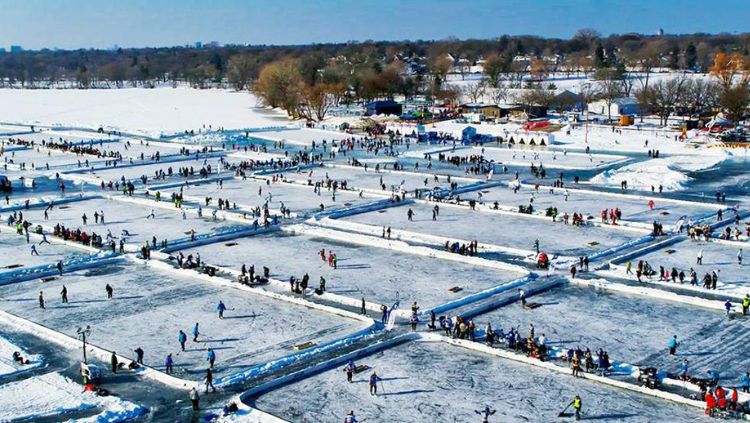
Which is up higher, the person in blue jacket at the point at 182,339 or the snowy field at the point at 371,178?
the snowy field at the point at 371,178

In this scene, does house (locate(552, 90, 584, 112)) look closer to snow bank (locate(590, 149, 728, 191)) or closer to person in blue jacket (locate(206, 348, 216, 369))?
snow bank (locate(590, 149, 728, 191))

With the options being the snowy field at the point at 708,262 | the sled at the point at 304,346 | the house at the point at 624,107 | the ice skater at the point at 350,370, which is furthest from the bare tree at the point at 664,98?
the ice skater at the point at 350,370

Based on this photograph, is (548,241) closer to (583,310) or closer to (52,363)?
(583,310)

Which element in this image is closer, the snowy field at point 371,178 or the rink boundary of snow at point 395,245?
the rink boundary of snow at point 395,245

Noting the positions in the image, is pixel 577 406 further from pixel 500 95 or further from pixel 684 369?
pixel 500 95

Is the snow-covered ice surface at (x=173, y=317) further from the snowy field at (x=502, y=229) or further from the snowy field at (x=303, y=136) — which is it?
the snowy field at (x=303, y=136)

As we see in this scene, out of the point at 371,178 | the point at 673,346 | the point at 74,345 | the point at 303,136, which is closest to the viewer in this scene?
the point at 673,346

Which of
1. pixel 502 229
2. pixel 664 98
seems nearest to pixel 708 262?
pixel 502 229
